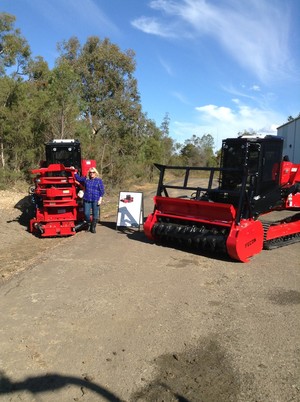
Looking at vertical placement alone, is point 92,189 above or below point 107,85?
below

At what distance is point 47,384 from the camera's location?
355cm

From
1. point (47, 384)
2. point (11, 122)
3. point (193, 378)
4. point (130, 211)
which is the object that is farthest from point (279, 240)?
point (11, 122)

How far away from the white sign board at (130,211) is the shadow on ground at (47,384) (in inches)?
292

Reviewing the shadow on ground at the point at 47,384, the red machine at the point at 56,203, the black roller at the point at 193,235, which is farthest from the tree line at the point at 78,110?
the shadow on ground at the point at 47,384

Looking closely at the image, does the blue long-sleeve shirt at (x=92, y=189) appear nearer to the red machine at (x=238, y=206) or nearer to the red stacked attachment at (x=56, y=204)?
the red stacked attachment at (x=56, y=204)

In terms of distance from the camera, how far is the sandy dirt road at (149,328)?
11.6 ft

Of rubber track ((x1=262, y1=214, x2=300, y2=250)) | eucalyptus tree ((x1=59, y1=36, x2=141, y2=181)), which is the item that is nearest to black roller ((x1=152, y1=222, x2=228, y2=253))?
rubber track ((x1=262, y1=214, x2=300, y2=250))

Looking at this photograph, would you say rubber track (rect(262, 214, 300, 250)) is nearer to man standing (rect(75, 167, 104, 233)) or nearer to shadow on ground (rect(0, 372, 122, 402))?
man standing (rect(75, 167, 104, 233))

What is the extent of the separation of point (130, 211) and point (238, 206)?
414 cm

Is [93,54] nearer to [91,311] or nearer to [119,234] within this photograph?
[119,234]

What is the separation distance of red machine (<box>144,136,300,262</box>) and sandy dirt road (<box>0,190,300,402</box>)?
48cm

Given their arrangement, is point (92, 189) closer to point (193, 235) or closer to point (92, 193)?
point (92, 193)

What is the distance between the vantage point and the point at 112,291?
19.5ft

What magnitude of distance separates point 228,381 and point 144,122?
30701mm
